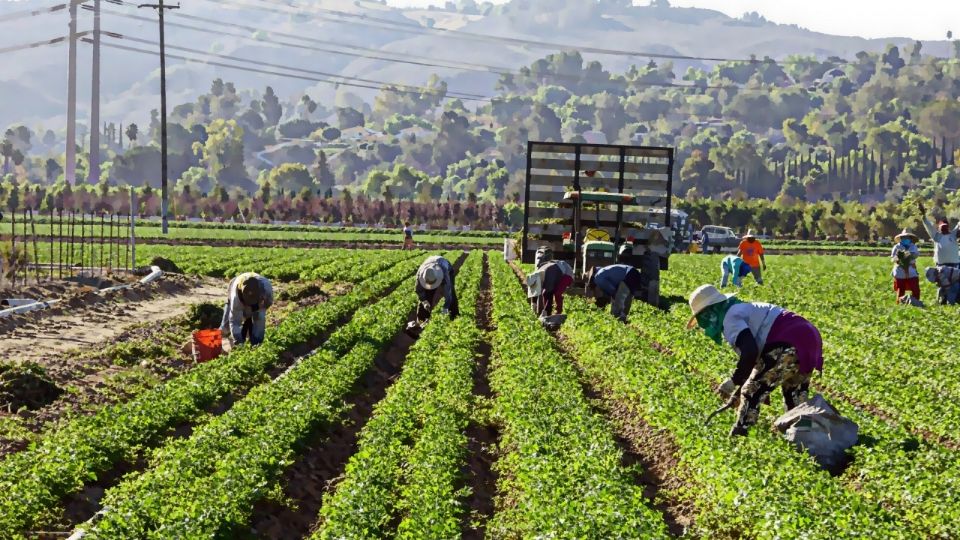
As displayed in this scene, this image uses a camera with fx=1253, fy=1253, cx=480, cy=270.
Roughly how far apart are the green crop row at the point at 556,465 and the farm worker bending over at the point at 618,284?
5.73 meters

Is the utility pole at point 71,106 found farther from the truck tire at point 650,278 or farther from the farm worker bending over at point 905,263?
the farm worker bending over at point 905,263

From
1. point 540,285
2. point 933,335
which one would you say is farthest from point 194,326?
point 933,335

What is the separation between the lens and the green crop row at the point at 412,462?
10.1 m

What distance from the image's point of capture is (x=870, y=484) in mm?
11234

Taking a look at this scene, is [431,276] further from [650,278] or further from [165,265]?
[165,265]

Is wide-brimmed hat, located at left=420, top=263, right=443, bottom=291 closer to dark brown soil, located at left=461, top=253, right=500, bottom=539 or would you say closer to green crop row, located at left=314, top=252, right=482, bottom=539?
dark brown soil, located at left=461, top=253, right=500, bottom=539

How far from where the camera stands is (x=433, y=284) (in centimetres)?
2242

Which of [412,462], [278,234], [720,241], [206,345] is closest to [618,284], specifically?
[206,345]

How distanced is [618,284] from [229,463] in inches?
555

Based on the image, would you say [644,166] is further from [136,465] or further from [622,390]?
[136,465]

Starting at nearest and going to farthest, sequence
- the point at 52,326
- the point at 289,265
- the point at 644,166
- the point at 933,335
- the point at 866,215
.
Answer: the point at 933,335 < the point at 52,326 < the point at 644,166 < the point at 289,265 < the point at 866,215

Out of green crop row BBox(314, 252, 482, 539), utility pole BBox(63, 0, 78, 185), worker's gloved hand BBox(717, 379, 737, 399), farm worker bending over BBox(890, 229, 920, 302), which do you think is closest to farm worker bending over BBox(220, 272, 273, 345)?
green crop row BBox(314, 252, 482, 539)

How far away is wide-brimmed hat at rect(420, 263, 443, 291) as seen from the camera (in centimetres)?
2220

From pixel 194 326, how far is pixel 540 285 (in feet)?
22.7
